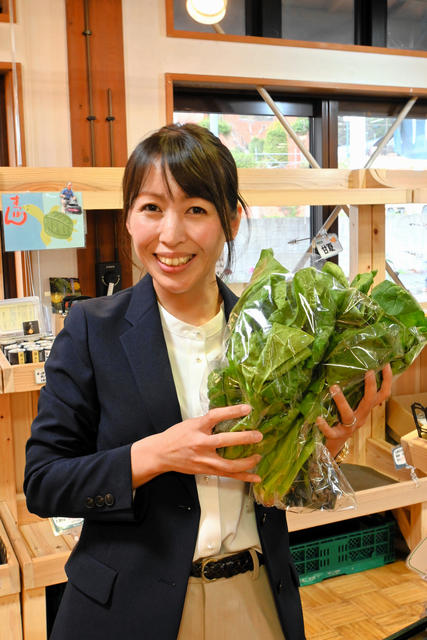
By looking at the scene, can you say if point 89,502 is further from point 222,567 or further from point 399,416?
point 399,416

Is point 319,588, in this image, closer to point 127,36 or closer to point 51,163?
point 51,163

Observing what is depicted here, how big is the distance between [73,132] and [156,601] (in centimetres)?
216

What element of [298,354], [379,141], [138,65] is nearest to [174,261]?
[298,354]

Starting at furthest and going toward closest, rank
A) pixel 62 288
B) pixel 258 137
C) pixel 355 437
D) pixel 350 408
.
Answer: pixel 258 137 < pixel 355 437 < pixel 62 288 < pixel 350 408

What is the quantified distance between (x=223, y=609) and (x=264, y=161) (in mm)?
2642

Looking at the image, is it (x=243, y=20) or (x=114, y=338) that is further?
(x=243, y=20)

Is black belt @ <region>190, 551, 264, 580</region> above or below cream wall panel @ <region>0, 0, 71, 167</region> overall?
below

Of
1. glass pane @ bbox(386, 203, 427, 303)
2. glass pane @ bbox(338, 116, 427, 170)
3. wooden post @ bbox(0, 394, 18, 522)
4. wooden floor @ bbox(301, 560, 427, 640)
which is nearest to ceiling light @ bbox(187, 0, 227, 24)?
glass pane @ bbox(338, 116, 427, 170)

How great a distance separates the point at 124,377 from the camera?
1049 mm

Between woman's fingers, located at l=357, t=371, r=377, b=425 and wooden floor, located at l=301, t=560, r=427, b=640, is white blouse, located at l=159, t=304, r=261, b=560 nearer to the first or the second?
woman's fingers, located at l=357, t=371, r=377, b=425

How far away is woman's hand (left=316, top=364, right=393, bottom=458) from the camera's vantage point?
3.00 ft

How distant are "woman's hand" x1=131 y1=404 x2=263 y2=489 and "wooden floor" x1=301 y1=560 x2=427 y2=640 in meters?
1.72

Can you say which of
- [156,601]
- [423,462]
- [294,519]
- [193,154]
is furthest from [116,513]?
[294,519]

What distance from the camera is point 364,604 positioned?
8.17ft
